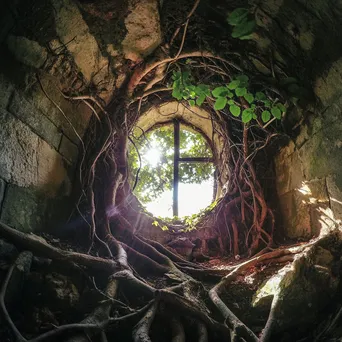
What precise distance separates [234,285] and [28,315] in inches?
55.2

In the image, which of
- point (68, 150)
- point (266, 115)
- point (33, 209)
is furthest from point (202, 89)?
point (33, 209)

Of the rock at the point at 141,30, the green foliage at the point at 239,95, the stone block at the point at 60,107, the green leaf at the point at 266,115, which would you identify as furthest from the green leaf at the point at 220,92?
the stone block at the point at 60,107

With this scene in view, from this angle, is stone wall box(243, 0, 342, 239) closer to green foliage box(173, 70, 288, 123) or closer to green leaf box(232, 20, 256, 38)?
green foliage box(173, 70, 288, 123)

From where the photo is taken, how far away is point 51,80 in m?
2.27

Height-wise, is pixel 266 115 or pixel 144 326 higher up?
pixel 266 115

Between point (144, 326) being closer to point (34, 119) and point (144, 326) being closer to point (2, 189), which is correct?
point (2, 189)

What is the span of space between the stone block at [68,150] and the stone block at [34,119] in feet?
0.25

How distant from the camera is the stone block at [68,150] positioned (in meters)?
2.53

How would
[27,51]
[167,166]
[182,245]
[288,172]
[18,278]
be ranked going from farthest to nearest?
1. [167,166]
2. [182,245]
3. [288,172]
4. [27,51]
5. [18,278]

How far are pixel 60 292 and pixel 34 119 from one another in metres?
1.19

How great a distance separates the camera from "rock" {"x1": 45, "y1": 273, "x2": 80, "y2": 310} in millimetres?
1604

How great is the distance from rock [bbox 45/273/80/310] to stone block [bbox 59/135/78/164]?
3.67 feet

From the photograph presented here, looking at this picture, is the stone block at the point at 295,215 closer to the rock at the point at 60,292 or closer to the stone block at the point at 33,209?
the rock at the point at 60,292

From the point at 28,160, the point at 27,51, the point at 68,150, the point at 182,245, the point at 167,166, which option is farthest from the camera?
the point at 167,166
